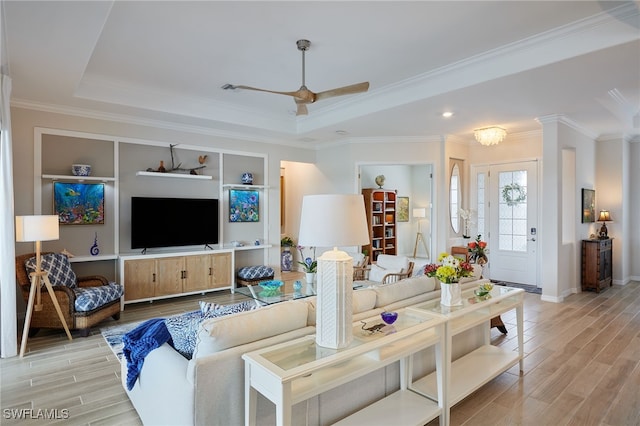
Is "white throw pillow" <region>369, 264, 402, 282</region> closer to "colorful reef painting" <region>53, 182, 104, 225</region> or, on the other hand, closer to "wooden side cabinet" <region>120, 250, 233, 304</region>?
"wooden side cabinet" <region>120, 250, 233, 304</region>

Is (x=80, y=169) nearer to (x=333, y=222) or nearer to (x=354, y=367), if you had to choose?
(x=333, y=222)

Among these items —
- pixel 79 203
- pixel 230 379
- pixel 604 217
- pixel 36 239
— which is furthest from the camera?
pixel 604 217

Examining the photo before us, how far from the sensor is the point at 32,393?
281 cm

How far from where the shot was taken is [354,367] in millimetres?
1984

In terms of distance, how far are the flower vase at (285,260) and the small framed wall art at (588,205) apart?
5.65 metres

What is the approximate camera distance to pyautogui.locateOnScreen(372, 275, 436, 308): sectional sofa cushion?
8.84 feet

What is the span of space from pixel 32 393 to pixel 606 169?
8.91m

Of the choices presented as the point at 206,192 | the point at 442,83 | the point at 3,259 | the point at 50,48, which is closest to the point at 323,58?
the point at 442,83

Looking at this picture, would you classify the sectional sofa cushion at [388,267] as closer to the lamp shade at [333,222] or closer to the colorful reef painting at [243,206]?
the colorful reef painting at [243,206]

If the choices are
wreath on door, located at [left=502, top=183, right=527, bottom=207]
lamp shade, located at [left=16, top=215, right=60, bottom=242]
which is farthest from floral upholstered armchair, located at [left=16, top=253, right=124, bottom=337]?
wreath on door, located at [left=502, top=183, right=527, bottom=207]

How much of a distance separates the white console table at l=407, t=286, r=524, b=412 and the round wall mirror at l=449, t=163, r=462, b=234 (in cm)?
374

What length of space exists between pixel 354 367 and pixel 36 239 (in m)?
3.40

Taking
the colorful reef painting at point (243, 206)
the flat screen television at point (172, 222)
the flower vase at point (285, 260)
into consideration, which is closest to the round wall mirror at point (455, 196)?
the flower vase at point (285, 260)

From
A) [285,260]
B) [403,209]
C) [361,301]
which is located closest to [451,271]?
[361,301]
